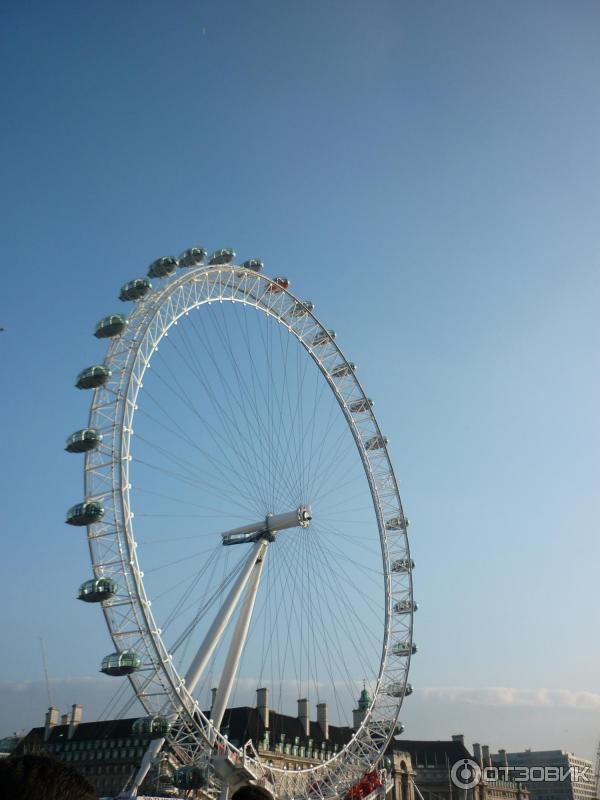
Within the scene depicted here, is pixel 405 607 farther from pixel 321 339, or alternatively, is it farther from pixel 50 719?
pixel 50 719

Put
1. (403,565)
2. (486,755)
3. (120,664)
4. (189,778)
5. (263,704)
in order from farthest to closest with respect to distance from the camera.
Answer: (486,755)
(263,704)
(403,565)
(189,778)
(120,664)

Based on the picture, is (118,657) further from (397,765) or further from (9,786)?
(397,765)

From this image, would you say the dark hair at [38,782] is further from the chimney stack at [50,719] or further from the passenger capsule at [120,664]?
the chimney stack at [50,719]

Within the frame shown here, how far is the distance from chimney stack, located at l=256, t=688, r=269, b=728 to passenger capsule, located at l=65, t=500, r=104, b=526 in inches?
2693

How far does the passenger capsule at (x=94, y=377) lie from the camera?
5053 centimetres

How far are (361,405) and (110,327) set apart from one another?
104ft

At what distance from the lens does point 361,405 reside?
7825 cm

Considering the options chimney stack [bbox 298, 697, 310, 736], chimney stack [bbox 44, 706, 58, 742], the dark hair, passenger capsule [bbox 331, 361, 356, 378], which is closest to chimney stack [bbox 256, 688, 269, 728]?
chimney stack [bbox 298, 697, 310, 736]

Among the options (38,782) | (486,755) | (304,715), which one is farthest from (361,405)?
(486,755)

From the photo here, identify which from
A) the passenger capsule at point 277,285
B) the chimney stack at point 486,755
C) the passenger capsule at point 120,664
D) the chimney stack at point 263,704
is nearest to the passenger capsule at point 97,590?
the passenger capsule at point 120,664

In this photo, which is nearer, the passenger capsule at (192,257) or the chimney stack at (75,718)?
the passenger capsule at (192,257)

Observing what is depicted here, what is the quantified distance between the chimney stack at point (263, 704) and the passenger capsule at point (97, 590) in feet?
218

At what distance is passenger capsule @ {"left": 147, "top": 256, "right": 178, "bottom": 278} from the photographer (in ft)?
185

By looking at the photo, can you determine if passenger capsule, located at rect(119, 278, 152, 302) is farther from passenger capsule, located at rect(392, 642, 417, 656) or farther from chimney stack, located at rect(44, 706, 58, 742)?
chimney stack, located at rect(44, 706, 58, 742)
